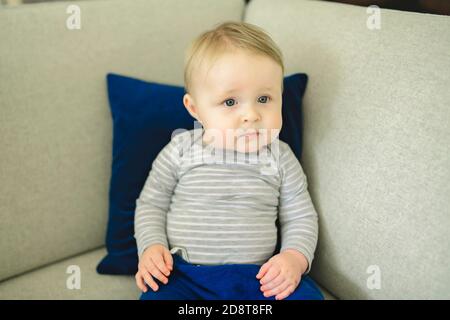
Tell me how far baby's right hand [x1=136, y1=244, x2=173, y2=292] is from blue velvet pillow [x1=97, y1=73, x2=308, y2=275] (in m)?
0.13

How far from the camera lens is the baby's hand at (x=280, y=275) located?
2.69ft

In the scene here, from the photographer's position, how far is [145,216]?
942mm

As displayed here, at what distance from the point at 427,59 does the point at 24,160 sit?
2.85 feet

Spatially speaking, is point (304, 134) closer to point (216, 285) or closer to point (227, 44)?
point (227, 44)

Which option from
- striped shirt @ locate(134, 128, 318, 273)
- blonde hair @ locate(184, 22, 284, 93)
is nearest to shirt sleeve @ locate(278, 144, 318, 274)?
striped shirt @ locate(134, 128, 318, 273)

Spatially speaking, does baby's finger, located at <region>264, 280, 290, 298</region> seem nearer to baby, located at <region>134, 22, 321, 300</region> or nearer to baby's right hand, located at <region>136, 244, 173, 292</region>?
baby, located at <region>134, 22, 321, 300</region>

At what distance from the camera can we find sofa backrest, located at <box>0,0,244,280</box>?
0.94 meters

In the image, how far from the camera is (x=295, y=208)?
3.06ft

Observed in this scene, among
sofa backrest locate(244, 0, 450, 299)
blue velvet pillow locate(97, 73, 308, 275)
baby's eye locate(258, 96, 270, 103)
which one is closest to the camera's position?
sofa backrest locate(244, 0, 450, 299)

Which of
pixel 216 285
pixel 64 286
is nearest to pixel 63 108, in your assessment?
pixel 64 286

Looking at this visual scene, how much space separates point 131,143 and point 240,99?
307 millimetres

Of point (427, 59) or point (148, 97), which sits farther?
point (148, 97)
